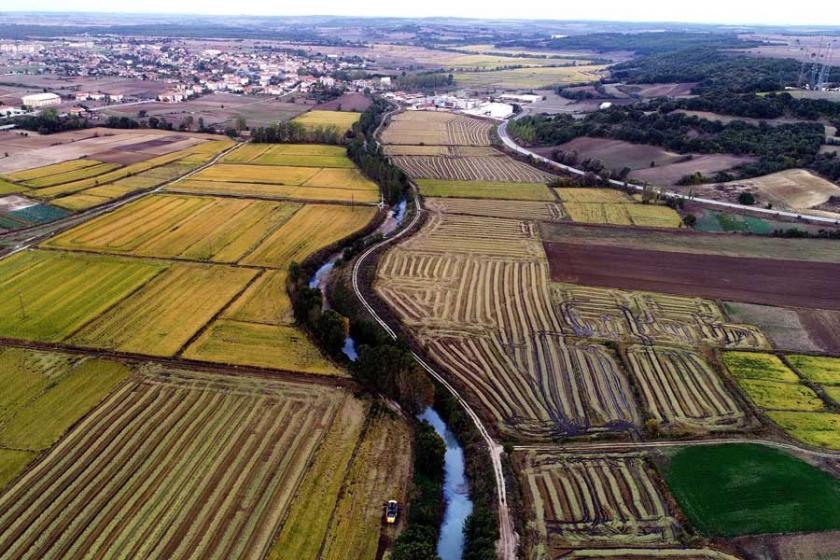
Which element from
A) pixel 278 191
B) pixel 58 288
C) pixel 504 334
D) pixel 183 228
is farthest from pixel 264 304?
pixel 278 191

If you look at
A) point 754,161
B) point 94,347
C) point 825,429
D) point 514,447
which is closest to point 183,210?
point 94,347

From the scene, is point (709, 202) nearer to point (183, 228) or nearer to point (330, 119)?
point (183, 228)

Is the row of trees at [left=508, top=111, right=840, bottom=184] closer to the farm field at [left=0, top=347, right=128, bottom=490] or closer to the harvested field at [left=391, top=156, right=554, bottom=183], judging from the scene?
the harvested field at [left=391, top=156, right=554, bottom=183]

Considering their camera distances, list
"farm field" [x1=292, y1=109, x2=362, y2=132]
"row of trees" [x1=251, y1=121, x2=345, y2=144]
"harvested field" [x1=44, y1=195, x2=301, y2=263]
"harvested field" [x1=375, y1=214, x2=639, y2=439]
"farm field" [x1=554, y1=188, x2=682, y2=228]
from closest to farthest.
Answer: "harvested field" [x1=375, y1=214, x2=639, y2=439], "harvested field" [x1=44, y1=195, x2=301, y2=263], "farm field" [x1=554, y1=188, x2=682, y2=228], "row of trees" [x1=251, y1=121, x2=345, y2=144], "farm field" [x1=292, y1=109, x2=362, y2=132]

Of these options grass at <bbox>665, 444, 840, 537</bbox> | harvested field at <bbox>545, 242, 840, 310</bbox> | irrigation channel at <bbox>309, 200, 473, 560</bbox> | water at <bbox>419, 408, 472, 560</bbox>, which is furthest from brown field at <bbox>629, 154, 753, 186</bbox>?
water at <bbox>419, 408, 472, 560</bbox>

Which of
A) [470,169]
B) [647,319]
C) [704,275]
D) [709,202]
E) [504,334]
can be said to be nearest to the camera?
[504,334]

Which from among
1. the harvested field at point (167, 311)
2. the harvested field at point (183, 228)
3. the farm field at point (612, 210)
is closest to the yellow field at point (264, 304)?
the harvested field at point (167, 311)

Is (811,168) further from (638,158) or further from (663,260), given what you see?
(663,260)
